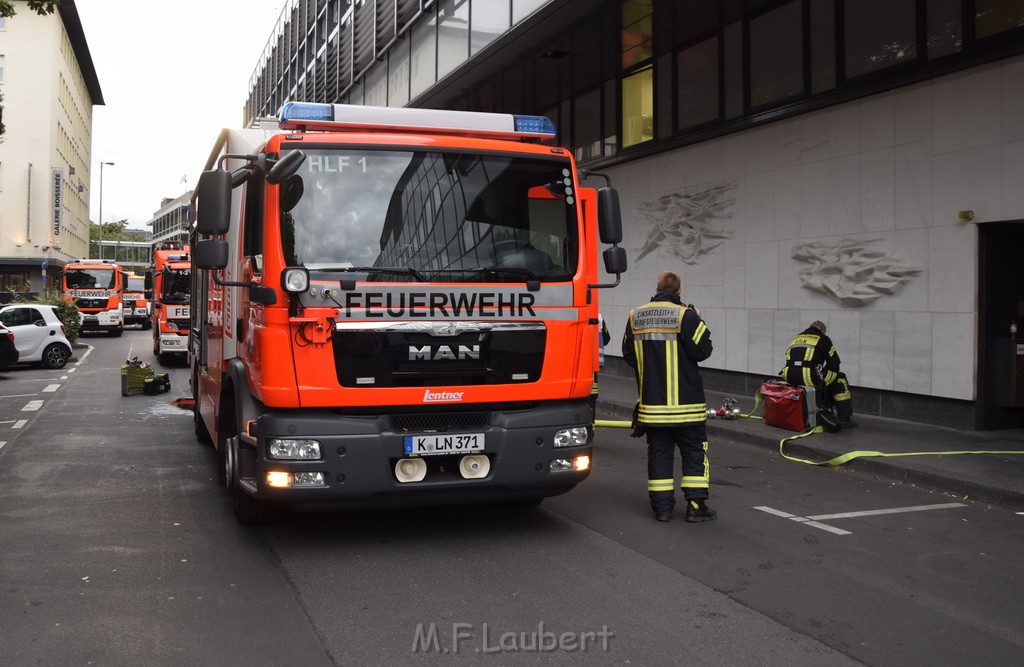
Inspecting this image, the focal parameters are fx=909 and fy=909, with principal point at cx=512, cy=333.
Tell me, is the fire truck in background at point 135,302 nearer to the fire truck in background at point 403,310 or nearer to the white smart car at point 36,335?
the white smart car at point 36,335

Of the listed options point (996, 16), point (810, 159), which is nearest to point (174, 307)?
point (810, 159)

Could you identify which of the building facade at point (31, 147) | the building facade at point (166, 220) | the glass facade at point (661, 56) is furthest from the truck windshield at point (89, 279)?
the building facade at point (166, 220)

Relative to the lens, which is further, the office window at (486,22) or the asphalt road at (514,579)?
the office window at (486,22)

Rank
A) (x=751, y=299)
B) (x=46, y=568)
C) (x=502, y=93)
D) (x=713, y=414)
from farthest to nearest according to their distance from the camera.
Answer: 1. (x=502, y=93)
2. (x=751, y=299)
3. (x=713, y=414)
4. (x=46, y=568)

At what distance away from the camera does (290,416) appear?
5.29 metres

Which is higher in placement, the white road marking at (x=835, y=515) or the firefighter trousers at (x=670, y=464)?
the firefighter trousers at (x=670, y=464)

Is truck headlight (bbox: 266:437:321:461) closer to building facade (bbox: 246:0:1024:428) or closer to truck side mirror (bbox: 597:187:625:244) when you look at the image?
truck side mirror (bbox: 597:187:625:244)

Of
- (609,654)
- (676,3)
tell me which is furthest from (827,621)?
(676,3)

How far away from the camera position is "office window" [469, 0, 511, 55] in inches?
637

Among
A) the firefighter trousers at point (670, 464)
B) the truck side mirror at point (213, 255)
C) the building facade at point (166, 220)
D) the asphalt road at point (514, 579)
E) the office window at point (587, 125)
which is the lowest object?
the asphalt road at point (514, 579)

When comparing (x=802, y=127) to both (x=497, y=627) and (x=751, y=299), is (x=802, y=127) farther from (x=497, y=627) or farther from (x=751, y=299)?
(x=497, y=627)

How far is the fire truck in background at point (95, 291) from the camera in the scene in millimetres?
34500

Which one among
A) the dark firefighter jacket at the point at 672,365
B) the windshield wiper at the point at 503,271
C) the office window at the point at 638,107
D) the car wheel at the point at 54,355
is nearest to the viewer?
the windshield wiper at the point at 503,271

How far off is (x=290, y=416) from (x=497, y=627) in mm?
1830
